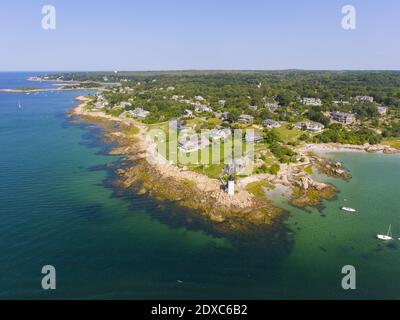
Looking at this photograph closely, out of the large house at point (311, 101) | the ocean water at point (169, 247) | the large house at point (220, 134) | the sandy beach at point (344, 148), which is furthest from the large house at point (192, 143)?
the large house at point (311, 101)

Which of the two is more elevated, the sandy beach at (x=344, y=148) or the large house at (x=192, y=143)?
the large house at (x=192, y=143)

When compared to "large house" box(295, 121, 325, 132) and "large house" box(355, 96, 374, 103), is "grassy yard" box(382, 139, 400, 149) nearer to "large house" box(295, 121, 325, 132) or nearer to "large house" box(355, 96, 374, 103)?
"large house" box(295, 121, 325, 132)

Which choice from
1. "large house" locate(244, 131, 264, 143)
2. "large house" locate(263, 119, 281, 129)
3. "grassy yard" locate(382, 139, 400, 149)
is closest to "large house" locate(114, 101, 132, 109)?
"large house" locate(263, 119, 281, 129)

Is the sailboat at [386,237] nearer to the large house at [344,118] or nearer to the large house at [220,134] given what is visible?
the large house at [220,134]

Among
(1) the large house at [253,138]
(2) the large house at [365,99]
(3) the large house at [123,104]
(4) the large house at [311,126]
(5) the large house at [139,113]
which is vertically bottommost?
(1) the large house at [253,138]

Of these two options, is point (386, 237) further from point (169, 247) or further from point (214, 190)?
point (169, 247)

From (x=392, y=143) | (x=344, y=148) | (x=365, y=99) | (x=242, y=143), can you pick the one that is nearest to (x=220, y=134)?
(x=242, y=143)
